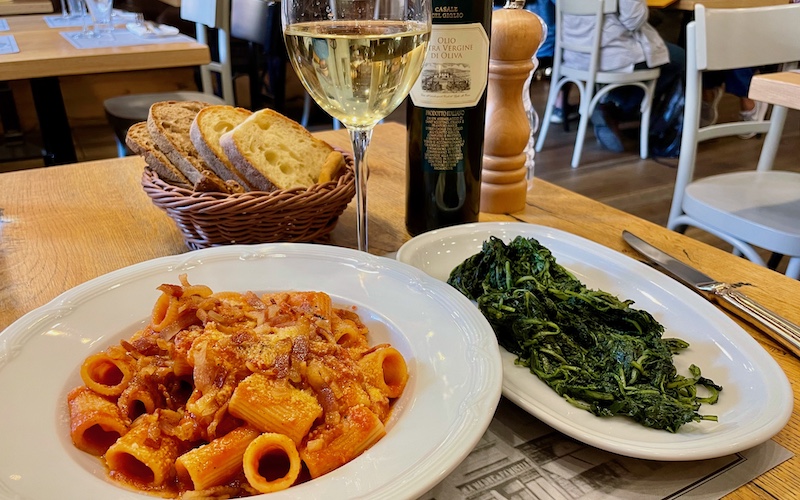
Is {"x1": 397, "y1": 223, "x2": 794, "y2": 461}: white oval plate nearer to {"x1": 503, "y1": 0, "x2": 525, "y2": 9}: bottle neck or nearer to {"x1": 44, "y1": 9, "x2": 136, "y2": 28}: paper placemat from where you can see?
{"x1": 503, "y1": 0, "x2": 525, "y2": 9}: bottle neck

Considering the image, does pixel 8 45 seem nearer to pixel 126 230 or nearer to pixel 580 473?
pixel 126 230

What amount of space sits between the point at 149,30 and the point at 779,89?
7.69 feet

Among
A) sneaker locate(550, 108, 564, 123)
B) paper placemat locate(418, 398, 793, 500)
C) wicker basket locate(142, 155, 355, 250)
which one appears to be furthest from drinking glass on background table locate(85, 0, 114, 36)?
sneaker locate(550, 108, 564, 123)

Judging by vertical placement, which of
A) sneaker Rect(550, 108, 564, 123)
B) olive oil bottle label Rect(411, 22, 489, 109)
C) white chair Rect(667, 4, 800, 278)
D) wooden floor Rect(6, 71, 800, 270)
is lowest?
wooden floor Rect(6, 71, 800, 270)

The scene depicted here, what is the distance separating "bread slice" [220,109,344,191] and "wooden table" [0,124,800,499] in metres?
0.13

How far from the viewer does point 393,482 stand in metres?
0.44

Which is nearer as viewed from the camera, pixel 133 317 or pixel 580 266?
pixel 133 317

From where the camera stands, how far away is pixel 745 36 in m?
1.82

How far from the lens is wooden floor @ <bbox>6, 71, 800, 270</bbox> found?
3396 millimetres

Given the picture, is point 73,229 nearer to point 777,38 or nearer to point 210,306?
point 210,306

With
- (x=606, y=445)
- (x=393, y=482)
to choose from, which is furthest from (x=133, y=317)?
(x=606, y=445)

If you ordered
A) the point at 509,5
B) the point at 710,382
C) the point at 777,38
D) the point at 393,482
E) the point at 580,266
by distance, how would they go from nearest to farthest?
the point at 393,482 < the point at 710,382 < the point at 580,266 < the point at 509,5 < the point at 777,38

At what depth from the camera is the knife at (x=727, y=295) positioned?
2.36 feet

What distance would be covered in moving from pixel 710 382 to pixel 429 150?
1.66 ft
